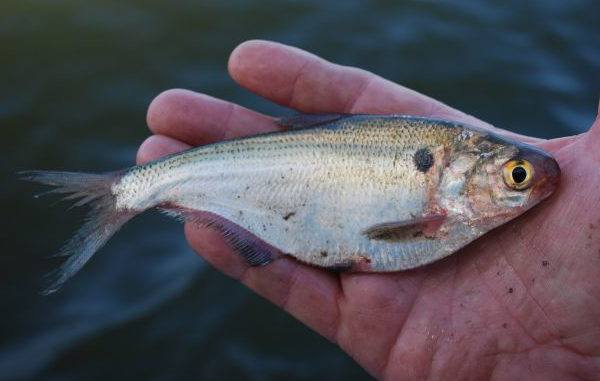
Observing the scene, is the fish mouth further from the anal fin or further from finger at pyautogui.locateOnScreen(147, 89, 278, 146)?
finger at pyautogui.locateOnScreen(147, 89, 278, 146)

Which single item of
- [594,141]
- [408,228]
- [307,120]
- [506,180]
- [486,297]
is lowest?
[486,297]

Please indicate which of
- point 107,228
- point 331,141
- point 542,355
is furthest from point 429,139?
point 107,228

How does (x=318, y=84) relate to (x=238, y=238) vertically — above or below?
above

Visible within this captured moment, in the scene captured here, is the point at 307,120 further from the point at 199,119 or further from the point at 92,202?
the point at 92,202

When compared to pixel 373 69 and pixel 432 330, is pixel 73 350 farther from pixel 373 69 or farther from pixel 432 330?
pixel 373 69

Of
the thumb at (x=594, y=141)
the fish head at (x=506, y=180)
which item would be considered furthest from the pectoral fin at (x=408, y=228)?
the thumb at (x=594, y=141)

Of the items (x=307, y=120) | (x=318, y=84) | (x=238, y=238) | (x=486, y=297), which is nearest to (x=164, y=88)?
(x=318, y=84)

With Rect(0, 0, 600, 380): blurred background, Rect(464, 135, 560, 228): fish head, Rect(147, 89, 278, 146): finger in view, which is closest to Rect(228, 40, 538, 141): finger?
Rect(147, 89, 278, 146): finger
